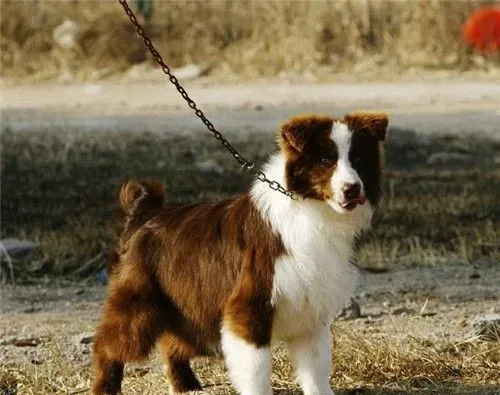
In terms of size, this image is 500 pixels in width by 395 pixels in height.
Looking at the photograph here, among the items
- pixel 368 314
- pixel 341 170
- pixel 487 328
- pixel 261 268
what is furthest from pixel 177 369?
pixel 368 314

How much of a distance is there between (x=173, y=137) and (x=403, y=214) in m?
4.61

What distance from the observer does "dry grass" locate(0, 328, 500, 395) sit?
7418 mm

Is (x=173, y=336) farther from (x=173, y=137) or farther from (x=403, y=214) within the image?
(x=173, y=137)

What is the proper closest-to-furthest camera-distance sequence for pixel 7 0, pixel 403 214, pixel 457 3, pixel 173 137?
pixel 403 214, pixel 173 137, pixel 457 3, pixel 7 0

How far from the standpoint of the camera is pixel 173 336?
700cm

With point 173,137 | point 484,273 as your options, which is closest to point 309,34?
point 173,137

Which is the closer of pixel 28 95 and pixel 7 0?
pixel 28 95

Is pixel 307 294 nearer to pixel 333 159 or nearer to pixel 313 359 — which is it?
pixel 313 359

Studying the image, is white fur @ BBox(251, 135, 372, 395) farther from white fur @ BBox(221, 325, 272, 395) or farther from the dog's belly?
white fur @ BBox(221, 325, 272, 395)

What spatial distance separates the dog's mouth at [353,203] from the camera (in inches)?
251

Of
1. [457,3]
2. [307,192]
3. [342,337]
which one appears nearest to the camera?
[307,192]

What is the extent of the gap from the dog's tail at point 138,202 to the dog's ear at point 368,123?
43.8 inches

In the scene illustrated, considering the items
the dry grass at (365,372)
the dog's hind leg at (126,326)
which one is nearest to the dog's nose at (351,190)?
the dog's hind leg at (126,326)

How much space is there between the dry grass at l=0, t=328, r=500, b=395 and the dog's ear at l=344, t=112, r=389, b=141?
1.39 meters
